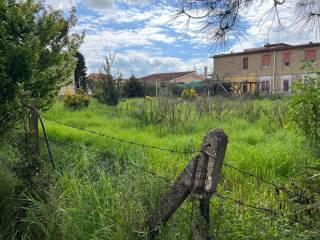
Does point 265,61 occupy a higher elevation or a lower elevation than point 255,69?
higher

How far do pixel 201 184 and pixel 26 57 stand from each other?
336 cm

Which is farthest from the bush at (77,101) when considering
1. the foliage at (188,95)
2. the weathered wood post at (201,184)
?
the weathered wood post at (201,184)

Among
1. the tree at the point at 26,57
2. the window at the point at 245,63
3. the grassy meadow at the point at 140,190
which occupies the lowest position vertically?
the grassy meadow at the point at 140,190

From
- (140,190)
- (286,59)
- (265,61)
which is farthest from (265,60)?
(140,190)

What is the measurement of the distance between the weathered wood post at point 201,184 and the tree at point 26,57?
81.9 inches

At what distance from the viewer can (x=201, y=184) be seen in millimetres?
2789

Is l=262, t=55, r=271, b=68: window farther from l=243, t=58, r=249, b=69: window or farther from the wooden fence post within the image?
the wooden fence post

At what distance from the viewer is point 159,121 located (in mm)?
10961

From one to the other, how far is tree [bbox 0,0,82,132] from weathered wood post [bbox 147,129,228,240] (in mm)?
2081

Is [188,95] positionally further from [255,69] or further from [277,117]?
[255,69]

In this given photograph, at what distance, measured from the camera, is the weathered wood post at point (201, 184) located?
2713 millimetres

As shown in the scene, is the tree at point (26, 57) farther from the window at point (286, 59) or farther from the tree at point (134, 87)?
the window at point (286, 59)

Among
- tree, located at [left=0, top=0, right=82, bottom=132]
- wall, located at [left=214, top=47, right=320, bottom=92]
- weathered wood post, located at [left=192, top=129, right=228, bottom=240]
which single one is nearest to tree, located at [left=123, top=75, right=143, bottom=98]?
wall, located at [left=214, top=47, right=320, bottom=92]

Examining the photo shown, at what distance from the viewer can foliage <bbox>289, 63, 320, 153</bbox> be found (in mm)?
5043
